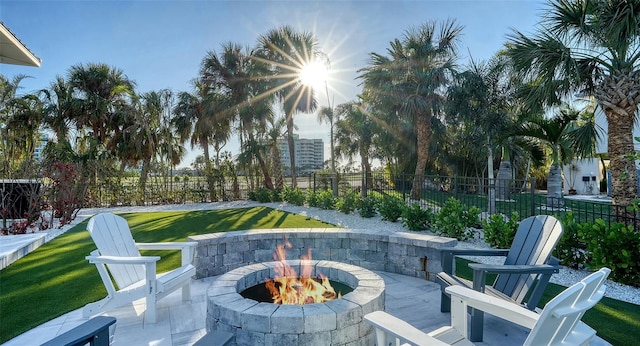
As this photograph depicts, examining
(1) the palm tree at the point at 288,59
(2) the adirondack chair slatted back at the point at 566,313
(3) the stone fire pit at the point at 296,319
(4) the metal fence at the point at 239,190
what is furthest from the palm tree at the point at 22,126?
(2) the adirondack chair slatted back at the point at 566,313

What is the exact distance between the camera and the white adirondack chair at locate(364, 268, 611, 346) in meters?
1.44

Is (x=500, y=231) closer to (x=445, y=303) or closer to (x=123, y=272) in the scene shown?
(x=445, y=303)

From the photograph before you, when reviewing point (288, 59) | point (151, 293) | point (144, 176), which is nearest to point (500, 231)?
point (151, 293)

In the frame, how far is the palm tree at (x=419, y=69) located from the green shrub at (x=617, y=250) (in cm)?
826

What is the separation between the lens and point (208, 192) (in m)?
16.1

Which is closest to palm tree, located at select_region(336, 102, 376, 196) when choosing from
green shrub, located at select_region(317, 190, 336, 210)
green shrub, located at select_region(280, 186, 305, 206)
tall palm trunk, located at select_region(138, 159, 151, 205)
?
green shrub, located at select_region(280, 186, 305, 206)

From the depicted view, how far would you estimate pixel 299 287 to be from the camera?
3193 millimetres

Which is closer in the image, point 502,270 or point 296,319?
point 296,319

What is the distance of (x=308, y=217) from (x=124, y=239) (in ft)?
→ 22.0

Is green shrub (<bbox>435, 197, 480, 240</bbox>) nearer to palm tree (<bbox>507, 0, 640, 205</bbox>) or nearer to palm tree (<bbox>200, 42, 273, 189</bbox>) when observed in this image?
palm tree (<bbox>507, 0, 640, 205</bbox>)

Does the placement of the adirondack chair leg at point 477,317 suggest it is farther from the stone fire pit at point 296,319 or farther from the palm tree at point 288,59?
the palm tree at point 288,59

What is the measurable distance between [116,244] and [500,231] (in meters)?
5.59

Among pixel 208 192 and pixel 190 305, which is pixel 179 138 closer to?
pixel 208 192

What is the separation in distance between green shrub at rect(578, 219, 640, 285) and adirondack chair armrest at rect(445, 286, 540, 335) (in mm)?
3192
